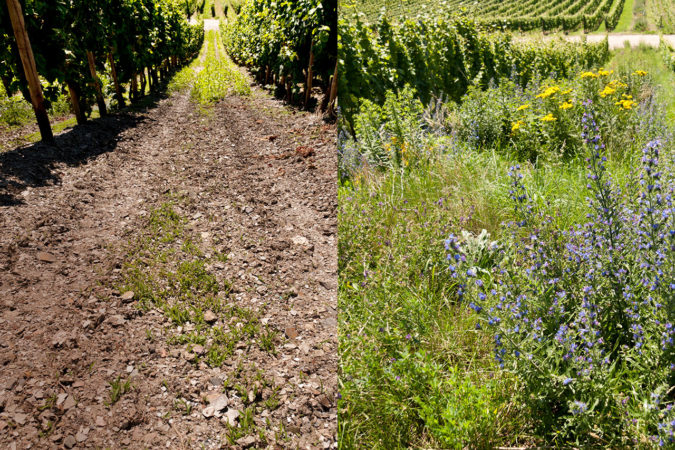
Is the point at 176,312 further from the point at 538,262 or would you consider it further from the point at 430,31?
the point at 430,31

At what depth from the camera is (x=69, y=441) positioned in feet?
7.50

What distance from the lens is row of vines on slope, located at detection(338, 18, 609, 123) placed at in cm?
692

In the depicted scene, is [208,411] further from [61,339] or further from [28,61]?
[28,61]

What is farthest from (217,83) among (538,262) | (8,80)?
(538,262)

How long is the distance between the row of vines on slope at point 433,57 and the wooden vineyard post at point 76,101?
5.85 m

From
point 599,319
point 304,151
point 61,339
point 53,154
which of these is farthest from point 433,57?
point 61,339

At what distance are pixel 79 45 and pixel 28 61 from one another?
2397 mm

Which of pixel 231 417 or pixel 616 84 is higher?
pixel 616 84

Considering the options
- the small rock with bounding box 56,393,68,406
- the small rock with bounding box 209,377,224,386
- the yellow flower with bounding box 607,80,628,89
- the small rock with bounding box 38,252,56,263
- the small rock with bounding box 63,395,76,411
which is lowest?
the small rock with bounding box 209,377,224,386

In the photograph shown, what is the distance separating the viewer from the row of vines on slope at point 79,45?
8133mm

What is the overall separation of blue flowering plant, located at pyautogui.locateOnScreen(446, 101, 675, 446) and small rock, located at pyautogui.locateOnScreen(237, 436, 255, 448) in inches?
54.4

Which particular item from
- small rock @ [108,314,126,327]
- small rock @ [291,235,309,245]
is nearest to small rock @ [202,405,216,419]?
small rock @ [108,314,126,327]

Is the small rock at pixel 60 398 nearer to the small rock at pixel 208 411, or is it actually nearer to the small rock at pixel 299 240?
the small rock at pixel 208 411

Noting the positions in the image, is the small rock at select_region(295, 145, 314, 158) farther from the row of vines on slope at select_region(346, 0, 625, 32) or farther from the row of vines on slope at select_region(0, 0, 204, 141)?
the row of vines on slope at select_region(0, 0, 204, 141)
